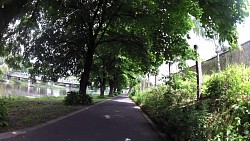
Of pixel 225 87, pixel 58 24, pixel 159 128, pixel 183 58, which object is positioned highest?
pixel 58 24

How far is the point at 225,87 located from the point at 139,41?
50.3 feet

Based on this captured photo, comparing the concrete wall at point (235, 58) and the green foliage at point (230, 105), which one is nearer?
the green foliage at point (230, 105)

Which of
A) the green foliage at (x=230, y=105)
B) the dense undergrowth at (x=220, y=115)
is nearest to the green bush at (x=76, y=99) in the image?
the dense undergrowth at (x=220, y=115)

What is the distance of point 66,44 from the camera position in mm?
25188

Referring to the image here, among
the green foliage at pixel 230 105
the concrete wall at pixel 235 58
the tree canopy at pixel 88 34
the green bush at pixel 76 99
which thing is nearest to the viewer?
the green foliage at pixel 230 105

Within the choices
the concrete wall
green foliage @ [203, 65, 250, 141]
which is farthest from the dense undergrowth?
the concrete wall

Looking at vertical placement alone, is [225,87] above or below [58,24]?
below

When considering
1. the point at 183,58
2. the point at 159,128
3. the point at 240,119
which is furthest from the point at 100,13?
the point at 240,119

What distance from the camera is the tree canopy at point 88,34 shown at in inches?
717

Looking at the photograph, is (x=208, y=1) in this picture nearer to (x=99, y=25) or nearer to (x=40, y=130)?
(x=40, y=130)

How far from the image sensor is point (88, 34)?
983 inches

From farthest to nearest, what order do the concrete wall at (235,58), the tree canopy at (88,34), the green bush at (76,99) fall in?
the green bush at (76,99) < the tree canopy at (88,34) < the concrete wall at (235,58)

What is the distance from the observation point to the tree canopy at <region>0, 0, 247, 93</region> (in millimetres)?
18222

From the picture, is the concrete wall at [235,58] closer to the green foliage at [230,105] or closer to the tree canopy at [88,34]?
the green foliage at [230,105]
